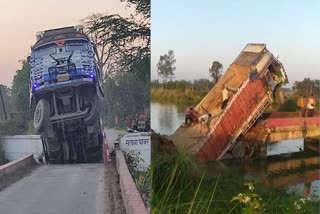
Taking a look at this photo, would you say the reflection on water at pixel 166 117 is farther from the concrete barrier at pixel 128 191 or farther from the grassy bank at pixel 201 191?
the concrete barrier at pixel 128 191

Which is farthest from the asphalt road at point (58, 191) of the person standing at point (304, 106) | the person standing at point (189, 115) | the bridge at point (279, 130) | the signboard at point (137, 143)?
the person standing at point (304, 106)

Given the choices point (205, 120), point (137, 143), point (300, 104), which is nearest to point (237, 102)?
point (205, 120)

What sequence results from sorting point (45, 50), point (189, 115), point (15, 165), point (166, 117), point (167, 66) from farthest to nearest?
point (189, 115), point (166, 117), point (167, 66), point (15, 165), point (45, 50)

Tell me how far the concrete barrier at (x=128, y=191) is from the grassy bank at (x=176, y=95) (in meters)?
0.74

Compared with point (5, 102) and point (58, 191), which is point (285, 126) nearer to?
point (58, 191)

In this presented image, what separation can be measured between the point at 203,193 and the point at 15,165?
1148 mm

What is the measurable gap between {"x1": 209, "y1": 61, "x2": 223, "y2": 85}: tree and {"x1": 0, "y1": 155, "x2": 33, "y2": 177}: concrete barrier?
1.23 m

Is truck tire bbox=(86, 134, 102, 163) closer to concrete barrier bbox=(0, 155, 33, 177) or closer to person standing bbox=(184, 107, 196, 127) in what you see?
concrete barrier bbox=(0, 155, 33, 177)

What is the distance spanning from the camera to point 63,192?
1.83m

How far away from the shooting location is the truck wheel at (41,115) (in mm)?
1775

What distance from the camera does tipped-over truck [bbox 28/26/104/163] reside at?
173cm

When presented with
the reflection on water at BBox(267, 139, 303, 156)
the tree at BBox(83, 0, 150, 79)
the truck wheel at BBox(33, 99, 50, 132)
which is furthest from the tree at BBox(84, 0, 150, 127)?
the reflection on water at BBox(267, 139, 303, 156)

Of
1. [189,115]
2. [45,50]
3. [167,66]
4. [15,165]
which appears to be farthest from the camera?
[189,115]

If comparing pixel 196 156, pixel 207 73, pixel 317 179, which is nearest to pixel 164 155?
pixel 196 156
